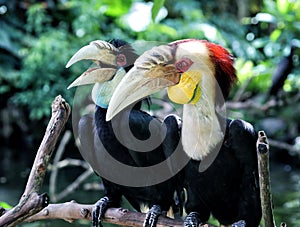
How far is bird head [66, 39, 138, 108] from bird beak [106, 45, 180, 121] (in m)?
0.39

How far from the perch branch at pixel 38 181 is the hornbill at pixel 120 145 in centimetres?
41

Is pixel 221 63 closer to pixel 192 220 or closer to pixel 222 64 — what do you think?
pixel 222 64

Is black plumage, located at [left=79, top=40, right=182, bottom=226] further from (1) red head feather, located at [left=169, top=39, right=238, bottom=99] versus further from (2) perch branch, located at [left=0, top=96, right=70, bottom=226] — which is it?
(2) perch branch, located at [left=0, top=96, right=70, bottom=226]

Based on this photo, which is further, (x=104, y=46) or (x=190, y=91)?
(x=104, y=46)

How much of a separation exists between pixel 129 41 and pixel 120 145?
3624 millimetres

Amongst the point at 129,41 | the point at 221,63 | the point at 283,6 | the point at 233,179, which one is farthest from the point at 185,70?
the point at 129,41

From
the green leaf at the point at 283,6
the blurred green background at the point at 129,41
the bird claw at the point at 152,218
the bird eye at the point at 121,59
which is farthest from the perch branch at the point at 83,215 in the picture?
the green leaf at the point at 283,6

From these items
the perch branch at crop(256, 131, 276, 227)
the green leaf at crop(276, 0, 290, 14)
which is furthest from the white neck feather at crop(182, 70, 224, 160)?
the green leaf at crop(276, 0, 290, 14)

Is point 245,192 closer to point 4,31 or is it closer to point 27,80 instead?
point 27,80

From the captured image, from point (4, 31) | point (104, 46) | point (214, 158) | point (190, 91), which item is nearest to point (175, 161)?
point (214, 158)

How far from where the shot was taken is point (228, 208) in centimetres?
225

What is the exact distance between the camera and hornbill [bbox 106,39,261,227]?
2029 mm

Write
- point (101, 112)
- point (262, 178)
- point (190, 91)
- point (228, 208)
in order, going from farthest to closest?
point (101, 112), point (228, 208), point (190, 91), point (262, 178)

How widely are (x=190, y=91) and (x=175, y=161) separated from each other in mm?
279
